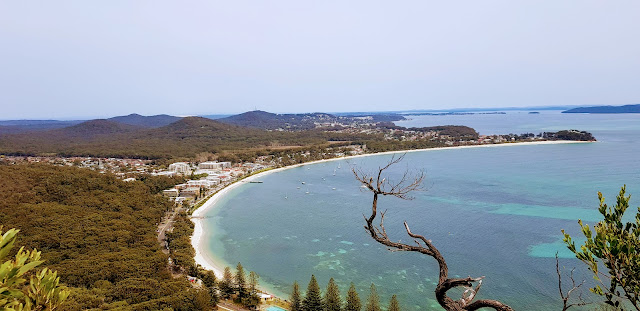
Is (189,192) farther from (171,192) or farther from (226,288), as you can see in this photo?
(226,288)

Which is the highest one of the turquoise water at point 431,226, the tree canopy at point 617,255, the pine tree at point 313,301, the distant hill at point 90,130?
the tree canopy at point 617,255

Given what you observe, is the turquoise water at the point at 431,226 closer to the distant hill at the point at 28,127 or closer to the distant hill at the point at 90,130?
the distant hill at the point at 90,130

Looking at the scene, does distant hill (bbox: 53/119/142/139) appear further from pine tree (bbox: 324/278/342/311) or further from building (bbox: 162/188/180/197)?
pine tree (bbox: 324/278/342/311)

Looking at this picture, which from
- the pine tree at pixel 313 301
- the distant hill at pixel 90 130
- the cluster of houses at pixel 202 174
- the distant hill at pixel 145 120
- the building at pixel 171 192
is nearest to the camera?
the pine tree at pixel 313 301

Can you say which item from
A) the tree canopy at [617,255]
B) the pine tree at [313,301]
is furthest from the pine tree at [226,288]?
the tree canopy at [617,255]

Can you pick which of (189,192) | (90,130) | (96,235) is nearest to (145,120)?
(90,130)

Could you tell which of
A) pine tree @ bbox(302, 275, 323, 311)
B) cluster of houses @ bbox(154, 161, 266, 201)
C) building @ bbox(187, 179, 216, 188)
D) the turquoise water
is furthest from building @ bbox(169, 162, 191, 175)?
pine tree @ bbox(302, 275, 323, 311)
